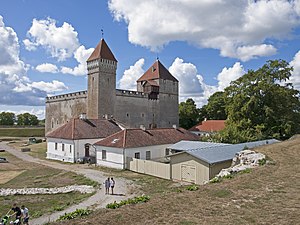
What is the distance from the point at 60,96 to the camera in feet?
161

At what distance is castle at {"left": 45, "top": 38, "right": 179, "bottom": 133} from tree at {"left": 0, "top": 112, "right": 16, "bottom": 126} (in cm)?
5109

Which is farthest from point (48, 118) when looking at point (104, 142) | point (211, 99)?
point (211, 99)

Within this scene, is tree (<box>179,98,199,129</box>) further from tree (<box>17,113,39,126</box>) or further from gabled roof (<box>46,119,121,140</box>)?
tree (<box>17,113,39,126</box>)

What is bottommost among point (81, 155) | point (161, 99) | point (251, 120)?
point (81, 155)

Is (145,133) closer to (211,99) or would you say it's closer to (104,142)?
(104,142)

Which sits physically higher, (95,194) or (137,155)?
(137,155)

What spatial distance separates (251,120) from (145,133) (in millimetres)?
13117

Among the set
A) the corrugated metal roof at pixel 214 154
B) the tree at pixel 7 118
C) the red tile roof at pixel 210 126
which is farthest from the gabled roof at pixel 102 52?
the tree at pixel 7 118

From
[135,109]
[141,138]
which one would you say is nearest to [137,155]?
[141,138]

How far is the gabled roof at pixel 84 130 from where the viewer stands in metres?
31.0

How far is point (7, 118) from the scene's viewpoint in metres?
95.9

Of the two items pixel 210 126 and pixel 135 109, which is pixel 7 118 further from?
pixel 210 126

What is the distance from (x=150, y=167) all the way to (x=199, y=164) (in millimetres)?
4993

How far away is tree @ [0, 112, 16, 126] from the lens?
94113 mm
